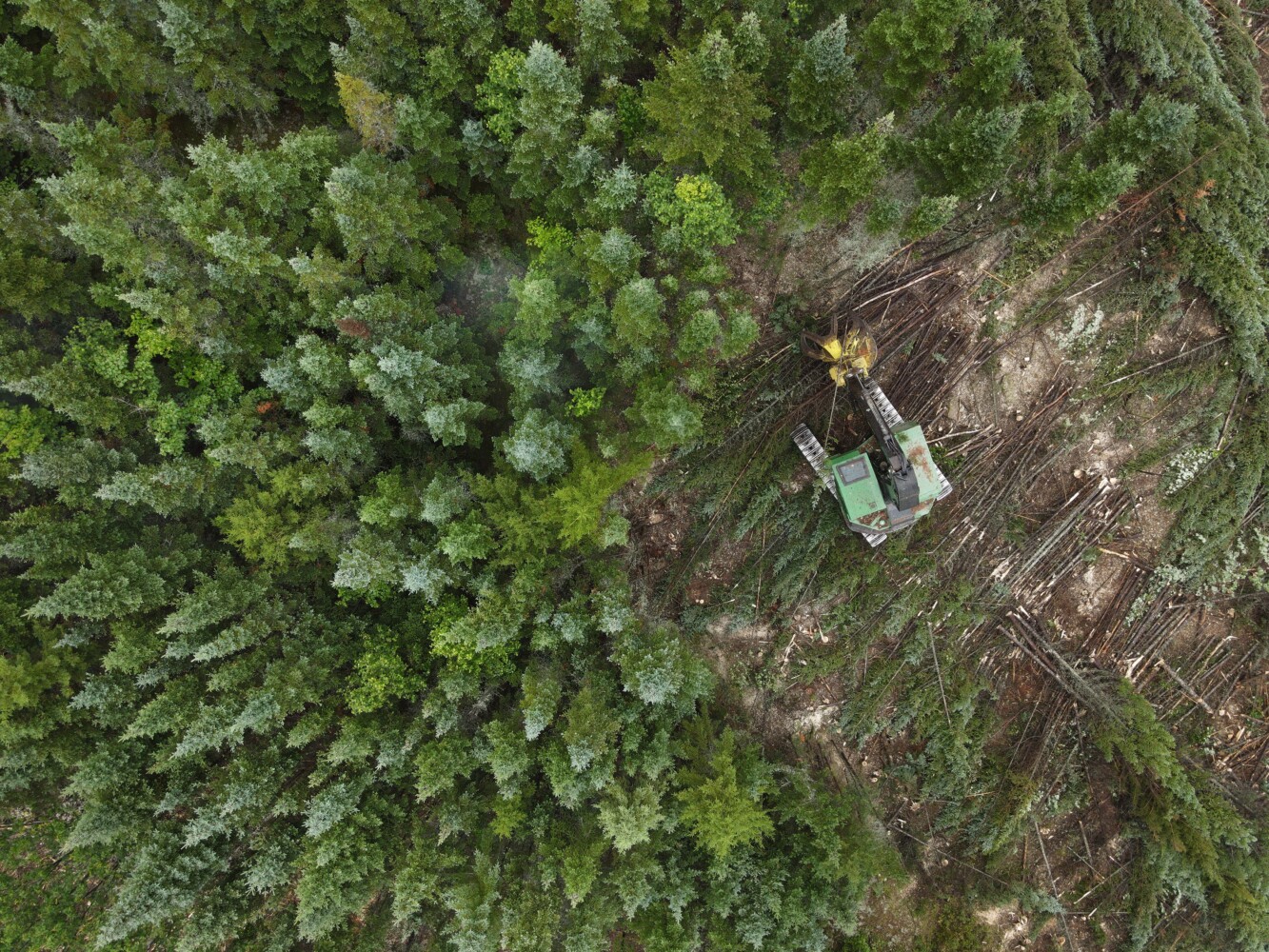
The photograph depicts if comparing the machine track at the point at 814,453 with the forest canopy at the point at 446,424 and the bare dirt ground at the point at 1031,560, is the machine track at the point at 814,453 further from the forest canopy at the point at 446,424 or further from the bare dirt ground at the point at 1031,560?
the forest canopy at the point at 446,424

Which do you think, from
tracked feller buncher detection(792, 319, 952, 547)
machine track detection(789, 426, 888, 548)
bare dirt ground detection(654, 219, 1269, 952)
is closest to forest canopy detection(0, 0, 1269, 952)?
bare dirt ground detection(654, 219, 1269, 952)

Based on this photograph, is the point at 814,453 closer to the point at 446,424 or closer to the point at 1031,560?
the point at 1031,560

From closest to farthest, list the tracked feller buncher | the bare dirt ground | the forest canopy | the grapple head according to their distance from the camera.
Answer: the forest canopy, the tracked feller buncher, the grapple head, the bare dirt ground

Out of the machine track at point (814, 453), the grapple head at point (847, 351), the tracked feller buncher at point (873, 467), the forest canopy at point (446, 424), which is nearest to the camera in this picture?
the forest canopy at point (446, 424)

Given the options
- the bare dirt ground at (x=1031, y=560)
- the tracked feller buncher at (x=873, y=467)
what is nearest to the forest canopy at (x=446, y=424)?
the bare dirt ground at (x=1031, y=560)

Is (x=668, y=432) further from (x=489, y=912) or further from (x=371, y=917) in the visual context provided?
(x=371, y=917)

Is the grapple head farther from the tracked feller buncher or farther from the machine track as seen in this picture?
the machine track

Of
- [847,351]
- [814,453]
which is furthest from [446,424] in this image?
[847,351]
